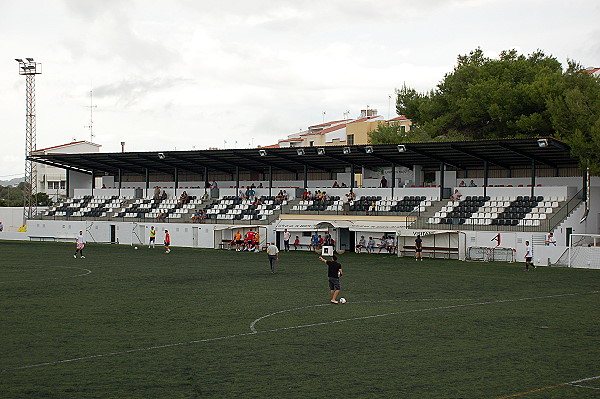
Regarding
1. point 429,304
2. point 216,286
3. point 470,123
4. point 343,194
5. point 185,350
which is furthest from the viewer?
point 470,123

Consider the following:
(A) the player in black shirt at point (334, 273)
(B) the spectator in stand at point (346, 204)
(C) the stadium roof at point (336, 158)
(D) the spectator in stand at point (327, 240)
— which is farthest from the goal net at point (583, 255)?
→ (A) the player in black shirt at point (334, 273)

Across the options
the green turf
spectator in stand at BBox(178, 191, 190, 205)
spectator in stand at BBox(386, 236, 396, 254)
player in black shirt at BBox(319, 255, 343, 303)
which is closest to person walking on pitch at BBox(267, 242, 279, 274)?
the green turf

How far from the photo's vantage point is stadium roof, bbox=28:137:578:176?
45594 millimetres

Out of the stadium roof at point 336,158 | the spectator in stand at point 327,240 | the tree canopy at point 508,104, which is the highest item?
the tree canopy at point 508,104

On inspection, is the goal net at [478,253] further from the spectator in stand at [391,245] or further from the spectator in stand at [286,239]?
the spectator in stand at [286,239]

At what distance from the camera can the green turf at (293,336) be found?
11539 mm

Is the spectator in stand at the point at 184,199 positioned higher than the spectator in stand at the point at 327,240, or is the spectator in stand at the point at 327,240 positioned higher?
the spectator in stand at the point at 184,199

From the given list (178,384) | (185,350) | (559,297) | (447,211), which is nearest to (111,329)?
(185,350)

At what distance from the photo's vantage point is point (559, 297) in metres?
23.1

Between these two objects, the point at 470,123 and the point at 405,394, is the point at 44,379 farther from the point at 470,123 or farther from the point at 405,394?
the point at 470,123

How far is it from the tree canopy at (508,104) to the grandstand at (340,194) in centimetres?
273

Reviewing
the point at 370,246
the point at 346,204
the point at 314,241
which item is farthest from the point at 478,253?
the point at 346,204

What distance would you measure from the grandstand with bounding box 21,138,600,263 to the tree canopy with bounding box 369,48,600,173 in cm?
273

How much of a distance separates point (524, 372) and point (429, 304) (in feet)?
28.9
